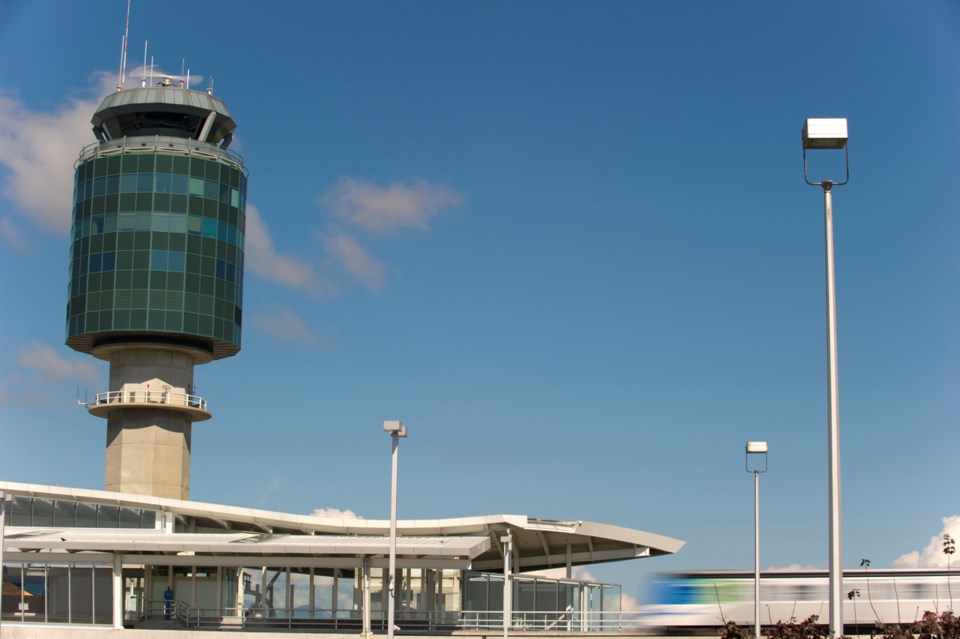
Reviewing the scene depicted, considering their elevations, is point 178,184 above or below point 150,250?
above

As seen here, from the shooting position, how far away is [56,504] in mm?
62062

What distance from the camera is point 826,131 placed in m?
24.9

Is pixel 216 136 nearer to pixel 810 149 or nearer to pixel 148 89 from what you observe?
pixel 148 89

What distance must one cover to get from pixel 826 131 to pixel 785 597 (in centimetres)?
3882

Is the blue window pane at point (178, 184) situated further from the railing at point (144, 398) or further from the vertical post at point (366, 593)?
the vertical post at point (366, 593)

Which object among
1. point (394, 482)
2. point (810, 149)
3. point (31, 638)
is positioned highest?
point (810, 149)

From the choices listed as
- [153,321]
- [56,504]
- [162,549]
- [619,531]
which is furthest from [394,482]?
[153,321]

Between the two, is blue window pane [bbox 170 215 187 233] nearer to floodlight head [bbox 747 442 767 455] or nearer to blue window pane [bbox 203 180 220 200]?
Answer: blue window pane [bbox 203 180 220 200]

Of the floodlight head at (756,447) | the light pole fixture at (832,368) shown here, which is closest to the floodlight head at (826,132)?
Answer: the light pole fixture at (832,368)

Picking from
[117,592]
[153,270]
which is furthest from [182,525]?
[153,270]

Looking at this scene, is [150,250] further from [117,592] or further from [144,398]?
[117,592]

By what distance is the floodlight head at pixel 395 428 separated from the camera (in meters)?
41.1

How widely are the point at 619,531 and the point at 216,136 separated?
139ft

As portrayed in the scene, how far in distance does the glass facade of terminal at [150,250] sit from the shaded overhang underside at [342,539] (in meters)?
22.0
